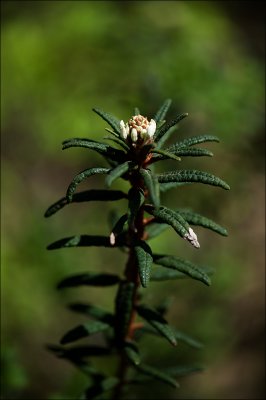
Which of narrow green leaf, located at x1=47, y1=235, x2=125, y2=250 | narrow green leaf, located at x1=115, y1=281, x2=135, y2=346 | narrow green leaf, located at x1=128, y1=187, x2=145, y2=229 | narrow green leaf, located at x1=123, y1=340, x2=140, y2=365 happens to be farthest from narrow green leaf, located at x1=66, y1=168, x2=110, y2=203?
narrow green leaf, located at x1=123, y1=340, x2=140, y2=365

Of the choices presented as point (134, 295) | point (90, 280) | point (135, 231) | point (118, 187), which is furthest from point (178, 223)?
point (118, 187)

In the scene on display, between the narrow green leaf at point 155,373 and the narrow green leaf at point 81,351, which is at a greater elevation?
the narrow green leaf at point 81,351

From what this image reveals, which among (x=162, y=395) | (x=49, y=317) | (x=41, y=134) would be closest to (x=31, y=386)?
(x=49, y=317)

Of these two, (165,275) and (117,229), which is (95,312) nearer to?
(165,275)

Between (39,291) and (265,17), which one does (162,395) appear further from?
(265,17)

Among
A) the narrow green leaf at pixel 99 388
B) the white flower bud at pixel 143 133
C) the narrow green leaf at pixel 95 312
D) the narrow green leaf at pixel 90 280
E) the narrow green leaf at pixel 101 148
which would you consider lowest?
the narrow green leaf at pixel 99 388

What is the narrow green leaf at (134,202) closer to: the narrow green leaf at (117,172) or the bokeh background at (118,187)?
the narrow green leaf at (117,172)

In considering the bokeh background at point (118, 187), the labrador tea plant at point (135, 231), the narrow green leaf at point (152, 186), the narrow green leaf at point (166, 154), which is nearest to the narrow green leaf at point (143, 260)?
the labrador tea plant at point (135, 231)
